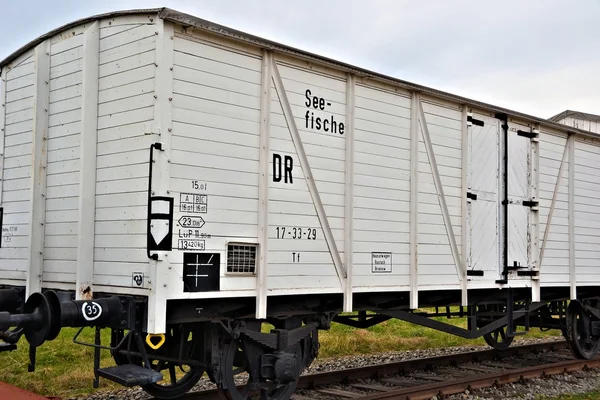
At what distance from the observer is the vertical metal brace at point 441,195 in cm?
798

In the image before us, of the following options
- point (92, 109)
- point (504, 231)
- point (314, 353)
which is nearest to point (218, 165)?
point (92, 109)

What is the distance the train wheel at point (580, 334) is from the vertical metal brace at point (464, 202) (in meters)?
3.38

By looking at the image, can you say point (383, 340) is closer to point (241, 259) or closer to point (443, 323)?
point (443, 323)

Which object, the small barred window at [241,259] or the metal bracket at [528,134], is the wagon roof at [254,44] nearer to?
the metal bracket at [528,134]

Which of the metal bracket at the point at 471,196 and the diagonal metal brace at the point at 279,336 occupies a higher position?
the metal bracket at the point at 471,196

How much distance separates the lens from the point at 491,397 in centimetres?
827

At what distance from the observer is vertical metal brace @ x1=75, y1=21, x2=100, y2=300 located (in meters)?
6.05

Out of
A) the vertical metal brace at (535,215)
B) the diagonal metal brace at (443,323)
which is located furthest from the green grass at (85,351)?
the vertical metal brace at (535,215)

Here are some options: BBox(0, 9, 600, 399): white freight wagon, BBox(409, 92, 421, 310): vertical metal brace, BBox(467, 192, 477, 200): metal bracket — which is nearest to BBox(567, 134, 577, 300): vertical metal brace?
BBox(0, 9, 600, 399): white freight wagon

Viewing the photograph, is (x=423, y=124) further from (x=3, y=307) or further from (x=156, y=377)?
(x=3, y=307)

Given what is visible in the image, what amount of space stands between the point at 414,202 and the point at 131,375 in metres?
3.96

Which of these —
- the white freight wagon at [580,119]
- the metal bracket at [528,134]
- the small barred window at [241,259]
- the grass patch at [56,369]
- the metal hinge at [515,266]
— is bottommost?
the grass patch at [56,369]

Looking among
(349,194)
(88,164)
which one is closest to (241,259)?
(349,194)

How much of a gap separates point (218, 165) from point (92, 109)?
1.39 m
